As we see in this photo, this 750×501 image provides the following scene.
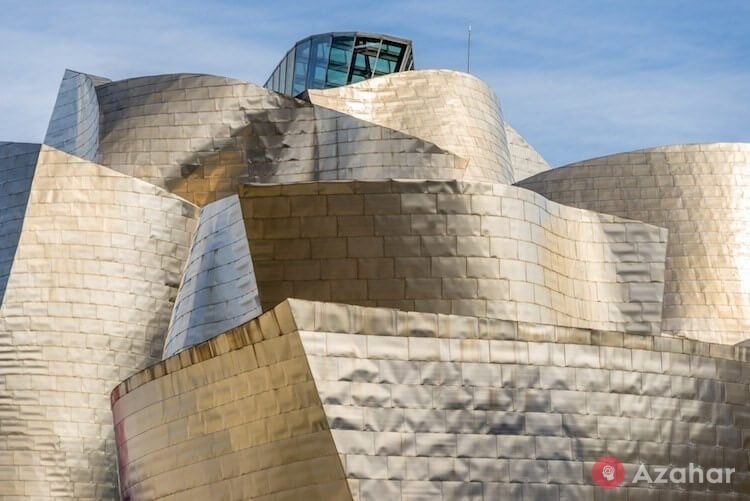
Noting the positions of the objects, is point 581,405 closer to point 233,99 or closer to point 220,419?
point 220,419

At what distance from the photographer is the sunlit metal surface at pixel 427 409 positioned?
68.5 feet

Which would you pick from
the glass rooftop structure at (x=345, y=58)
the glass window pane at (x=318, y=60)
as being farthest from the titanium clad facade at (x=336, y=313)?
the glass window pane at (x=318, y=60)

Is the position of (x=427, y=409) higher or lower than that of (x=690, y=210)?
lower

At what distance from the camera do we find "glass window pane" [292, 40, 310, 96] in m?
50.1

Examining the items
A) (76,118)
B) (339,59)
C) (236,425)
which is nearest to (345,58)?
(339,59)

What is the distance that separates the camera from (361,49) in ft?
163

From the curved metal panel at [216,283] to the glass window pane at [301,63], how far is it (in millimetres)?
23297

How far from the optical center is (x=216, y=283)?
25734 millimetres

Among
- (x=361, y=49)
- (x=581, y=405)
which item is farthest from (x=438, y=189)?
(x=361, y=49)

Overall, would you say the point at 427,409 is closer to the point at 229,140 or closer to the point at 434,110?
the point at 229,140

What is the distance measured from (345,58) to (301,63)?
130 cm

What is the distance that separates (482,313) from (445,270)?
2.55 ft

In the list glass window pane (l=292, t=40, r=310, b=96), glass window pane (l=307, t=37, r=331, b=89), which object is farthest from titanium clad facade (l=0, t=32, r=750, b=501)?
glass window pane (l=292, t=40, r=310, b=96)

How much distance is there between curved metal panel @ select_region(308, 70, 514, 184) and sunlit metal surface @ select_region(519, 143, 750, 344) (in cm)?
316
